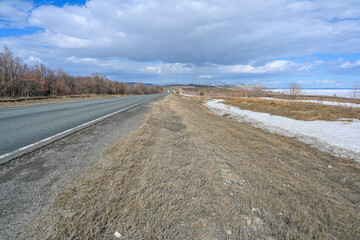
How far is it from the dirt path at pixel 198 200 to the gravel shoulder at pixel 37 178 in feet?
0.87

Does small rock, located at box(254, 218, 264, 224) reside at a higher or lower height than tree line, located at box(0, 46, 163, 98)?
lower

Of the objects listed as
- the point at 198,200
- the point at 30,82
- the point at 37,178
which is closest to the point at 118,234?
the point at 198,200

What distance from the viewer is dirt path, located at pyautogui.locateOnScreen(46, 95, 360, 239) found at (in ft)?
6.73

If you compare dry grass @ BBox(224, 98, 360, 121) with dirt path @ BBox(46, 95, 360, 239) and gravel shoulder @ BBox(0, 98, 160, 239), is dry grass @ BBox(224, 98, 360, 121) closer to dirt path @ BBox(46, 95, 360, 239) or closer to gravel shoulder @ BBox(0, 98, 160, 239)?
dirt path @ BBox(46, 95, 360, 239)

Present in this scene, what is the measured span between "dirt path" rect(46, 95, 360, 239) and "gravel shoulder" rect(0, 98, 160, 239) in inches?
10.4

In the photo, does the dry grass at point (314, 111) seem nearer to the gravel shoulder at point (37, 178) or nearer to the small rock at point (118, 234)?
the gravel shoulder at point (37, 178)

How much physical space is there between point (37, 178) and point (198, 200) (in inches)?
115

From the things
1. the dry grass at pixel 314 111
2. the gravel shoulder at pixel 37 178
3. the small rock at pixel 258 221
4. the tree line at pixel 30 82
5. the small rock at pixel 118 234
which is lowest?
the small rock at pixel 258 221

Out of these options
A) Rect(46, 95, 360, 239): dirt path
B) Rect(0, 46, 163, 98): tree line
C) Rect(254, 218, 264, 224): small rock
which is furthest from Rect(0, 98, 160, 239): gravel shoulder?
Rect(0, 46, 163, 98): tree line

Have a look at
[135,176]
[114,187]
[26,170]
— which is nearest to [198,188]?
[135,176]

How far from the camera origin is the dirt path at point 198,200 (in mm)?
2051

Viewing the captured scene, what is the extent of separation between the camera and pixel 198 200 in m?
2.65

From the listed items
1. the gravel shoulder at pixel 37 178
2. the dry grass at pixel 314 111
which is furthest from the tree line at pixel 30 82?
the dry grass at pixel 314 111

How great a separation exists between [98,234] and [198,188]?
173cm
